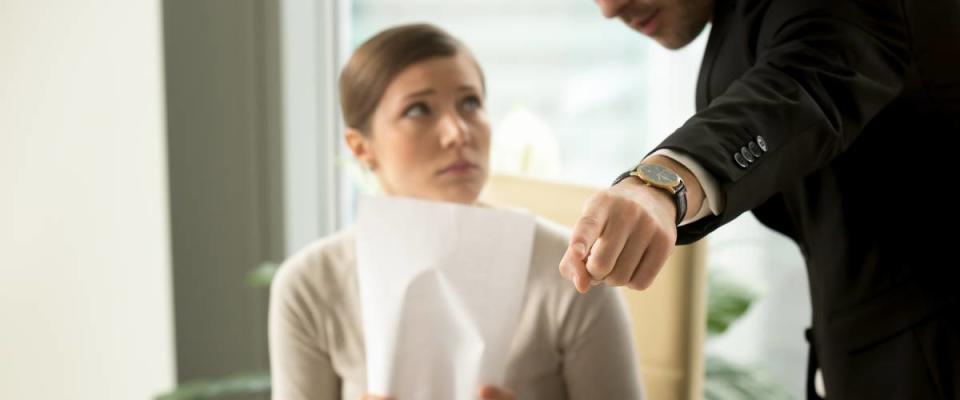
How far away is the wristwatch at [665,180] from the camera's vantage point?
0.52 m

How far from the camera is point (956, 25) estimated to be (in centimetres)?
73

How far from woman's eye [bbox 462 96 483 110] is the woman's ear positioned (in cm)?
13

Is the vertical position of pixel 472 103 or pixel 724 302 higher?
pixel 472 103

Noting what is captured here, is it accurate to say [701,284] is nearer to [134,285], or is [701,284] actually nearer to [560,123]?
[560,123]

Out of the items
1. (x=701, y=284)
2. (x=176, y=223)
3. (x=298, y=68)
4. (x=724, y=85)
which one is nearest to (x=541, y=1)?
(x=298, y=68)

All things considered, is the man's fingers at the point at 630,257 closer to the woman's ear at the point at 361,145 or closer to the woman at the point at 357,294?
the woman at the point at 357,294

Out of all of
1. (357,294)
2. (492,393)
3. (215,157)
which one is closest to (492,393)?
(492,393)

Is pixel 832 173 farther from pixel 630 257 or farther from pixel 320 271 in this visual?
pixel 320 271

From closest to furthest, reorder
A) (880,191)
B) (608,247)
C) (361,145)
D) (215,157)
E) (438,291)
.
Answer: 1. (608,247)
2. (880,191)
3. (438,291)
4. (361,145)
5. (215,157)

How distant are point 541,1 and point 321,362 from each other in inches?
43.8

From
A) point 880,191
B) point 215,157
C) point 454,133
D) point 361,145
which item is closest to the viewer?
point 880,191

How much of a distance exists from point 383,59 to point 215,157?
896 millimetres

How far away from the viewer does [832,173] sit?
0.77 m

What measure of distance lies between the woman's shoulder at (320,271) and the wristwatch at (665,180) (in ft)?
2.24
